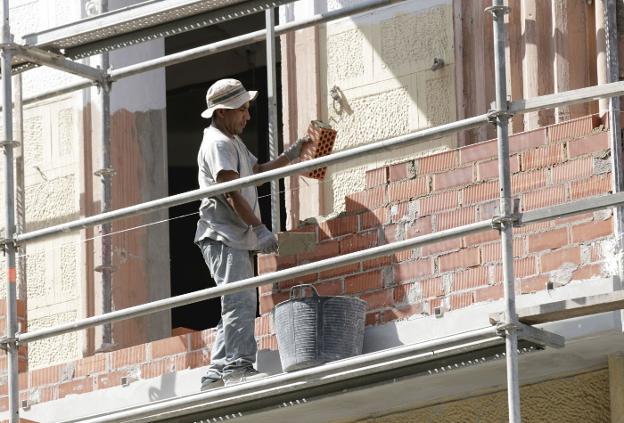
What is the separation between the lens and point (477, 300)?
34.2ft

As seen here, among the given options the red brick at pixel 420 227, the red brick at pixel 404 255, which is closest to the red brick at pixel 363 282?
the red brick at pixel 404 255

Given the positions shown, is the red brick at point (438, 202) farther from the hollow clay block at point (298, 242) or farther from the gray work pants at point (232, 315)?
the gray work pants at point (232, 315)

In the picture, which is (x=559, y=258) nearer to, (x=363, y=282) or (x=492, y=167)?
(x=492, y=167)

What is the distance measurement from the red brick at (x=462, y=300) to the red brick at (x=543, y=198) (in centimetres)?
49

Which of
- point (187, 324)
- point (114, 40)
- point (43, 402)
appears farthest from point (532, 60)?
point (187, 324)

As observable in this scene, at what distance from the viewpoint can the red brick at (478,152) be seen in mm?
10633

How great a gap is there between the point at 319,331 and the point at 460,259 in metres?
0.77

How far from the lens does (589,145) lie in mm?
10305

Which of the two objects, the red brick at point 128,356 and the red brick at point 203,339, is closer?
the red brick at point 203,339

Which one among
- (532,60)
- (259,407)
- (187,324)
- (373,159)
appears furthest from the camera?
(187,324)

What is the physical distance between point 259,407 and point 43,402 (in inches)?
66.2

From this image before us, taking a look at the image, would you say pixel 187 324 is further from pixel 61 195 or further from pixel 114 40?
pixel 114 40

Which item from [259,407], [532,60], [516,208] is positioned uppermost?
[532,60]

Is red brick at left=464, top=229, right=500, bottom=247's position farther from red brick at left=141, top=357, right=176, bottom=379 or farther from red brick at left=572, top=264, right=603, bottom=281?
red brick at left=141, top=357, right=176, bottom=379
